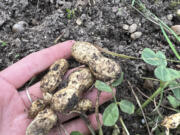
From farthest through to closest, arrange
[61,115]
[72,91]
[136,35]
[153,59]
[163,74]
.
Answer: [136,35] < [61,115] < [72,91] < [153,59] < [163,74]

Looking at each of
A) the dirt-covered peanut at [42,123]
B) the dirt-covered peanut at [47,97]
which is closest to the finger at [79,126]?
the dirt-covered peanut at [42,123]

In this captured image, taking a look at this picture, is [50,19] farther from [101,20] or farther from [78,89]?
[78,89]

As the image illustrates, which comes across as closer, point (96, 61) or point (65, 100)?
point (65, 100)

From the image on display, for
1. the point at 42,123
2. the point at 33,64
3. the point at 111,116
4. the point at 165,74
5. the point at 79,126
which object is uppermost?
the point at 165,74

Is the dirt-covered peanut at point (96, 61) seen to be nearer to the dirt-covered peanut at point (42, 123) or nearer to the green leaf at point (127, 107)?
the green leaf at point (127, 107)

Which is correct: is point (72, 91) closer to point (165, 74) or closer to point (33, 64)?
point (33, 64)

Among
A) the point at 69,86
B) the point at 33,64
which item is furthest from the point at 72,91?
the point at 33,64
